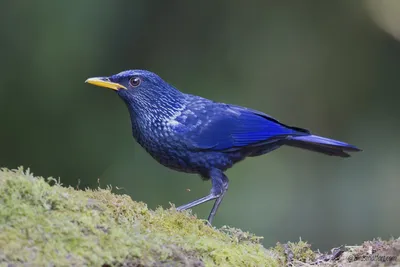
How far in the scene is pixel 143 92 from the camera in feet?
14.4

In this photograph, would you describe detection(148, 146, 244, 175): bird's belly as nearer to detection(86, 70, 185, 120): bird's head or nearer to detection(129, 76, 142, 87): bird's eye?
detection(86, 70, 185, 120): bird's head

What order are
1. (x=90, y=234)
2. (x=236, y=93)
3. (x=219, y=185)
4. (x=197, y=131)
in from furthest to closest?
(x=236, y=93) < (x=197, y=131) < (x=219, y=185) < (x=90, y=234)

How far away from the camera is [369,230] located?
702 centimetres

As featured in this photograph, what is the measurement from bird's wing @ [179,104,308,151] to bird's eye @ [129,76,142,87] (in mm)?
551

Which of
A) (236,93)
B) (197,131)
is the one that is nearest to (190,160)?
(197,131)

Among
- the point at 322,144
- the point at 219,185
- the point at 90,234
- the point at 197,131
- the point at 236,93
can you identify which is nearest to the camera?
the point at 90,234

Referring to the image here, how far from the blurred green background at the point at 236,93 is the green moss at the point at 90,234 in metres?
3.74

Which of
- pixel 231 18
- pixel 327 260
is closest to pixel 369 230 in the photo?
pixel 231 18

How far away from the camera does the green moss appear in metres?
2.27

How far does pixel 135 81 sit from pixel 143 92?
10cm

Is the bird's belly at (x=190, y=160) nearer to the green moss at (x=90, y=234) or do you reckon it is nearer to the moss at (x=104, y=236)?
the moss at (x=104, y=236)

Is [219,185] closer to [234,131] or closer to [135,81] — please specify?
[234,131]

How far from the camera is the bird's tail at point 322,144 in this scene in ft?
14.6

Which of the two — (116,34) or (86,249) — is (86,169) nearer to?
(116,34)
